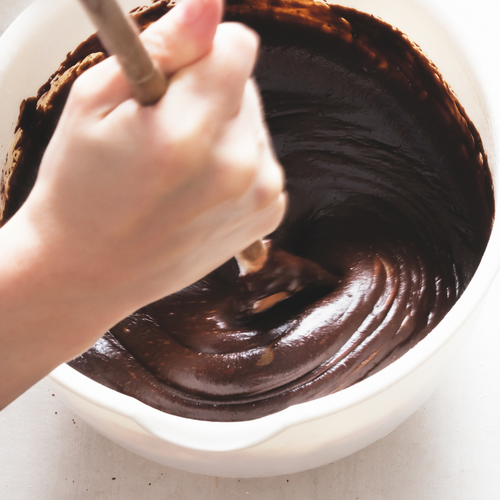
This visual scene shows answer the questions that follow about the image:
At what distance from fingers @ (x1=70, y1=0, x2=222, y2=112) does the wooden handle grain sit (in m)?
0.03

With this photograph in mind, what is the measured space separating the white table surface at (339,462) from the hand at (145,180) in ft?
1.53

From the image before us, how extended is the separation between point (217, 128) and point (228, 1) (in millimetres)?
687

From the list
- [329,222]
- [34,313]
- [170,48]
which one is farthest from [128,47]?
[329,222]

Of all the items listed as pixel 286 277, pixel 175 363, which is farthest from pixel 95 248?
pixel 286 277

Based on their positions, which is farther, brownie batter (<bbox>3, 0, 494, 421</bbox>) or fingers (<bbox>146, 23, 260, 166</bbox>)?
brownie batter (<bbox>3, 0, 494, 421</bbox>)

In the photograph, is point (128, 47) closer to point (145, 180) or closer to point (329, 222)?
point (145, 180)

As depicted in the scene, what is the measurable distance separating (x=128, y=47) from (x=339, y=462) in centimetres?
78

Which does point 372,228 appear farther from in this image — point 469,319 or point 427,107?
point 469,319

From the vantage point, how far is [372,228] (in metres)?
1.04

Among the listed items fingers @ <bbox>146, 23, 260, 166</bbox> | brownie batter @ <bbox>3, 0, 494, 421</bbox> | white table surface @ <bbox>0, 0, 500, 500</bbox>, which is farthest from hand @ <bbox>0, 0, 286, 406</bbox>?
white table surface @ <bbox>0, 0, 500, 500</bbox>

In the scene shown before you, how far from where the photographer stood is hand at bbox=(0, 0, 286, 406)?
16.4 inches

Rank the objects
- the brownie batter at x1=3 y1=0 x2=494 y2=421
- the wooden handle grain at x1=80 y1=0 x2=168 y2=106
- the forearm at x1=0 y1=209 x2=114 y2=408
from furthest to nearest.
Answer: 1. the brownie batter at x1=3 y1=0 x2=494 y2=421
2. the forearm at x1=0 y1=209 x2=114 y2=408
3. the wooden handle grain at x1=80 y1=0 x2=168 y2=106

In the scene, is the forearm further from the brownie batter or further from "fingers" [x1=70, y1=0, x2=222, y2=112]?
the brownie batter

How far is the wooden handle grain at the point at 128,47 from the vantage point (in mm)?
333
